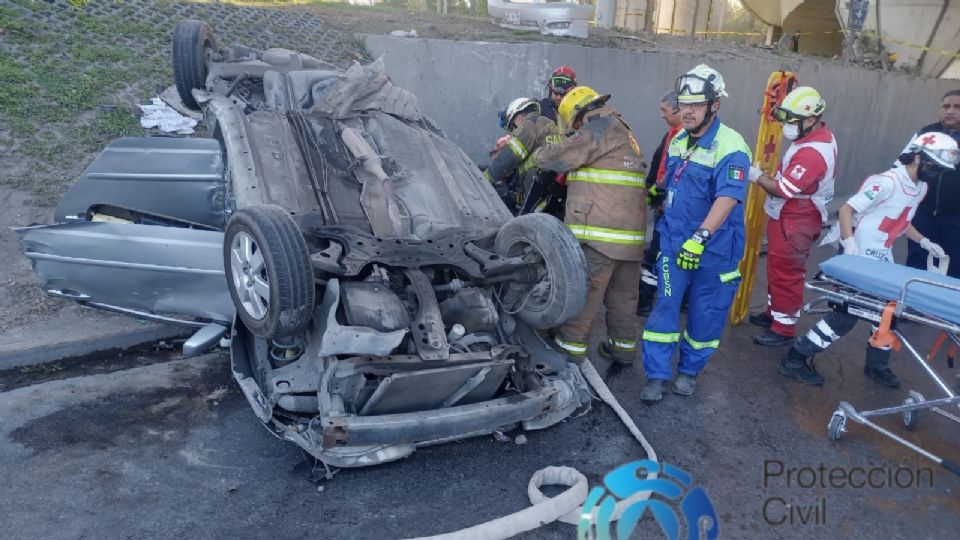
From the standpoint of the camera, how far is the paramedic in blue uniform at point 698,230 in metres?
3.93

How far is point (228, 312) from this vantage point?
4109 millimetres

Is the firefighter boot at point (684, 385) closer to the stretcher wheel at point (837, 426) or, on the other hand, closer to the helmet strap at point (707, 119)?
the stretcher wheel at point (837, 426)

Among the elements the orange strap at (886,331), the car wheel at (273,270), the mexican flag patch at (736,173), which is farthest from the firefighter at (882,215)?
the car wheel at (273,270)

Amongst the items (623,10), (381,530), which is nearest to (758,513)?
(381,530)

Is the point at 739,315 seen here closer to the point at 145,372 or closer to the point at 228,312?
the point at 228,312

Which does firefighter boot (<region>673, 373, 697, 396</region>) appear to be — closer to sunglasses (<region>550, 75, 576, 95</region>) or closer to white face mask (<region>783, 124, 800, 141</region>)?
white face mask (<region>783, 124, 800, 141</region>)

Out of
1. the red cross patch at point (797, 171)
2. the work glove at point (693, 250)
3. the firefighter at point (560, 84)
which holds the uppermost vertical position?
the firefighter at point (560, 84)

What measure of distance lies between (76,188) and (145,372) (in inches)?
53.6

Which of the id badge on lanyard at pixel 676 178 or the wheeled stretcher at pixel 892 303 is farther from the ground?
the id badge on lanyard at pixel 676 178

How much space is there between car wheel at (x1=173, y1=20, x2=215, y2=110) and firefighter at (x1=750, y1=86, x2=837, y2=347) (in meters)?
4.04

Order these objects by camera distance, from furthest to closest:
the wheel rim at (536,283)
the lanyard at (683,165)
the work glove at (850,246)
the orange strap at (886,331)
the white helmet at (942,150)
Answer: the work glove at (850,246)
the white helmet at (942,150)
the lanyard at (683,165)
the wheel rim at (536,283)
the orange strap at (886,331)

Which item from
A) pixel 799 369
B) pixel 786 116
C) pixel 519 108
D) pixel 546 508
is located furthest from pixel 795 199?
pixel 546 508

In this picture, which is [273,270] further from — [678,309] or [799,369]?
[799,369]

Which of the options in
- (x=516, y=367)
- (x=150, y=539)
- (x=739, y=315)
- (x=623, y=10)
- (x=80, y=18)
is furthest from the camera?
(x=623, y=10)
